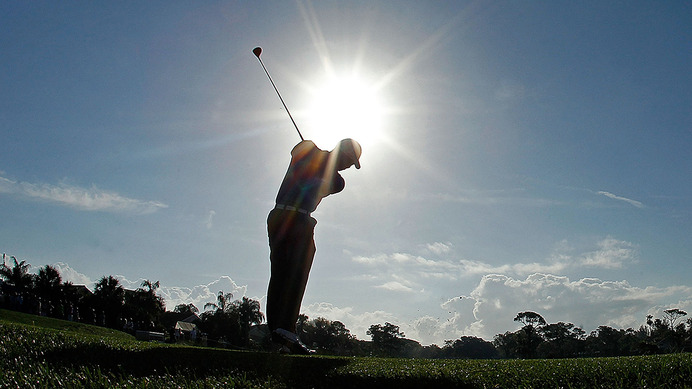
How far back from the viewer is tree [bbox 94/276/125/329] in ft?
174

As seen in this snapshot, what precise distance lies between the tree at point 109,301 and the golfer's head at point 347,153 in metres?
50.9

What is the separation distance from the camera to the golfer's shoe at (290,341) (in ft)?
31.7

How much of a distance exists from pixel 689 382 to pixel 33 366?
18.7 ft

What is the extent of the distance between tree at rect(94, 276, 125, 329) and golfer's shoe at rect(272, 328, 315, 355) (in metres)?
50.9

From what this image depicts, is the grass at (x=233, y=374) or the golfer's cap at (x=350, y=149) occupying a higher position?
the golfer's cap at (x=350, y=149)

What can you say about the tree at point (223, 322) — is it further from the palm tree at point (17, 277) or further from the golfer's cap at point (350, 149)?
the golfer's cap at point (350, 149)

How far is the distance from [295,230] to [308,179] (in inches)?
51.9

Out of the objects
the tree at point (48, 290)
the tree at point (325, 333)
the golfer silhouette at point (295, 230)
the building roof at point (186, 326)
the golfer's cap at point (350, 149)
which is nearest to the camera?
the golfer silhouette at point (295, 230)

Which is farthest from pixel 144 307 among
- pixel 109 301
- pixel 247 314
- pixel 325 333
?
pixel 325 333

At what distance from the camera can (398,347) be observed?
63969mm

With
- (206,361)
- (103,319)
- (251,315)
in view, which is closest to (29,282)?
(103,319)

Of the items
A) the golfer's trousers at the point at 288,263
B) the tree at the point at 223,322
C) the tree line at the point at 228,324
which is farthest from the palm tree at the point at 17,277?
the golfer's trousers at the point at 288,263

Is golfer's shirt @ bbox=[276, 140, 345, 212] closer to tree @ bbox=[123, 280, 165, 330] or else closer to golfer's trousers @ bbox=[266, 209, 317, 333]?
golfer's trousers @ bbox=[266, 209, 317, 333]

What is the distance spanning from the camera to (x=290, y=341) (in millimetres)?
9773
